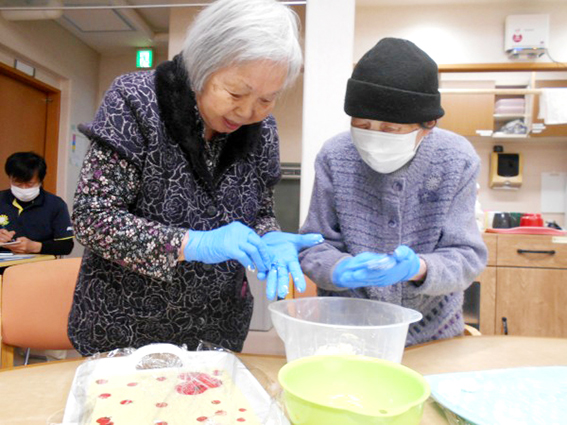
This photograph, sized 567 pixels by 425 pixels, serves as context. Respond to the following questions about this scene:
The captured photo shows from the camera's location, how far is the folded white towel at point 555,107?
321 centimetres

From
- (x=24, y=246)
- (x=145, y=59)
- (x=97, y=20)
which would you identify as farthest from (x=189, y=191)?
(x=145, y=59)

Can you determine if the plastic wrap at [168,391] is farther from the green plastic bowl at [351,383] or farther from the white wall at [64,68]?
the white wall at [64,68]

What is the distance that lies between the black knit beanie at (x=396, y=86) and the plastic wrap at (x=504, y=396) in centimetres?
52

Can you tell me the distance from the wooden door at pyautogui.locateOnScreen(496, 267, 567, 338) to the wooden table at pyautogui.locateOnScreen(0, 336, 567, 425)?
1.96 meters

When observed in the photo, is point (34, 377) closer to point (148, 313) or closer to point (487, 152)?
point (148, 313)

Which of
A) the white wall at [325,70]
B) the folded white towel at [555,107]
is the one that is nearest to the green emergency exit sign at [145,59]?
the white wall at [325,70]

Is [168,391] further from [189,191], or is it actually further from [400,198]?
[400,198]

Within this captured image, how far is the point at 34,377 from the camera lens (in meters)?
0.78

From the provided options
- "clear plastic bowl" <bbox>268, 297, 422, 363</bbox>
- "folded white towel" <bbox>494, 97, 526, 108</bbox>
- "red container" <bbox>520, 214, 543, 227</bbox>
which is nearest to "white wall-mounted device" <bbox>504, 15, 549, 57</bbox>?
"folded white towel" <bbox>494, 97, 526, 108</bbox>

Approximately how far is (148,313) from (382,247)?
0.56m

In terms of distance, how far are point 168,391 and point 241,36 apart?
0.62 metres

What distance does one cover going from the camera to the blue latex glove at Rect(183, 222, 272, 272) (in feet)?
2.90

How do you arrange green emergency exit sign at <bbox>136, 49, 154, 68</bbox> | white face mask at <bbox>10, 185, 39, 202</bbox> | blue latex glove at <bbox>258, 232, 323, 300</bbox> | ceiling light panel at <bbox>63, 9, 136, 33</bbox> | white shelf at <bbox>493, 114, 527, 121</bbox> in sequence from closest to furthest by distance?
blue latex glove at <bbox>258, 232, 323, 300</bbox>
white face mask at <bbox>10, 185, 39, 202</bbox>
white shelf at <bbox>493, 114, 527, 121</bbox>
ceiling light panel at <bbox>63, 9, 136, 33</bbox>
green emergency exit sign at <bbox>136, 49, 154, 68</bbox>

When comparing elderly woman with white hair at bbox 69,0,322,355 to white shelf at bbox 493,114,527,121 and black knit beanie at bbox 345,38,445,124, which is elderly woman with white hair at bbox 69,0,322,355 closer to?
black knit beanie at bbox 345,38,445,124
